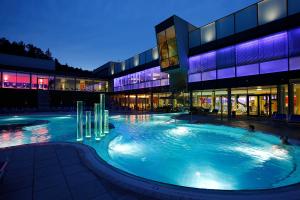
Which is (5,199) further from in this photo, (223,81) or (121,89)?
(121,89)

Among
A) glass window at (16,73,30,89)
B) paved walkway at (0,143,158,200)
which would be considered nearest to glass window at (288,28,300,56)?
paved walkway at (0,143,158,200)

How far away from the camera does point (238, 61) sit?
1950 cm

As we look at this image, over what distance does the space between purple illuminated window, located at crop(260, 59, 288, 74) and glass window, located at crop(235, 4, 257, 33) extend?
13.0 feet

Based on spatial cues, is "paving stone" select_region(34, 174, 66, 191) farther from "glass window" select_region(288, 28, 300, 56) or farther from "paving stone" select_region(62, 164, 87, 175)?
"glass window" select_region(288, 28, 300, 56)

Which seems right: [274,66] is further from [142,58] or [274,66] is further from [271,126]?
[142,58]

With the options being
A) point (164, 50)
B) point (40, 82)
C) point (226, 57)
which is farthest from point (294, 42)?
point (40, 82)

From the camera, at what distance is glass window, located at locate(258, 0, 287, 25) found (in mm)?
16219

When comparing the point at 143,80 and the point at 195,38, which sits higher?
the point at 195,38

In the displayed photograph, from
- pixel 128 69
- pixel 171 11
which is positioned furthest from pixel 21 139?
pixel 171 11

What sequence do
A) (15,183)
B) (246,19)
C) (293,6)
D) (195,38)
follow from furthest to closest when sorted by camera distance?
(195,38) < (246,19) < (293,6) < (15,183)

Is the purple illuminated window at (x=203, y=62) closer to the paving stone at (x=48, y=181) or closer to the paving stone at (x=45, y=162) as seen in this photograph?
the paving stone at (x=45, y=162)

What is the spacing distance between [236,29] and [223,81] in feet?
17.6

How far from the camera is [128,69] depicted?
1508 inches

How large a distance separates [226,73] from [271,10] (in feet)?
21.9
